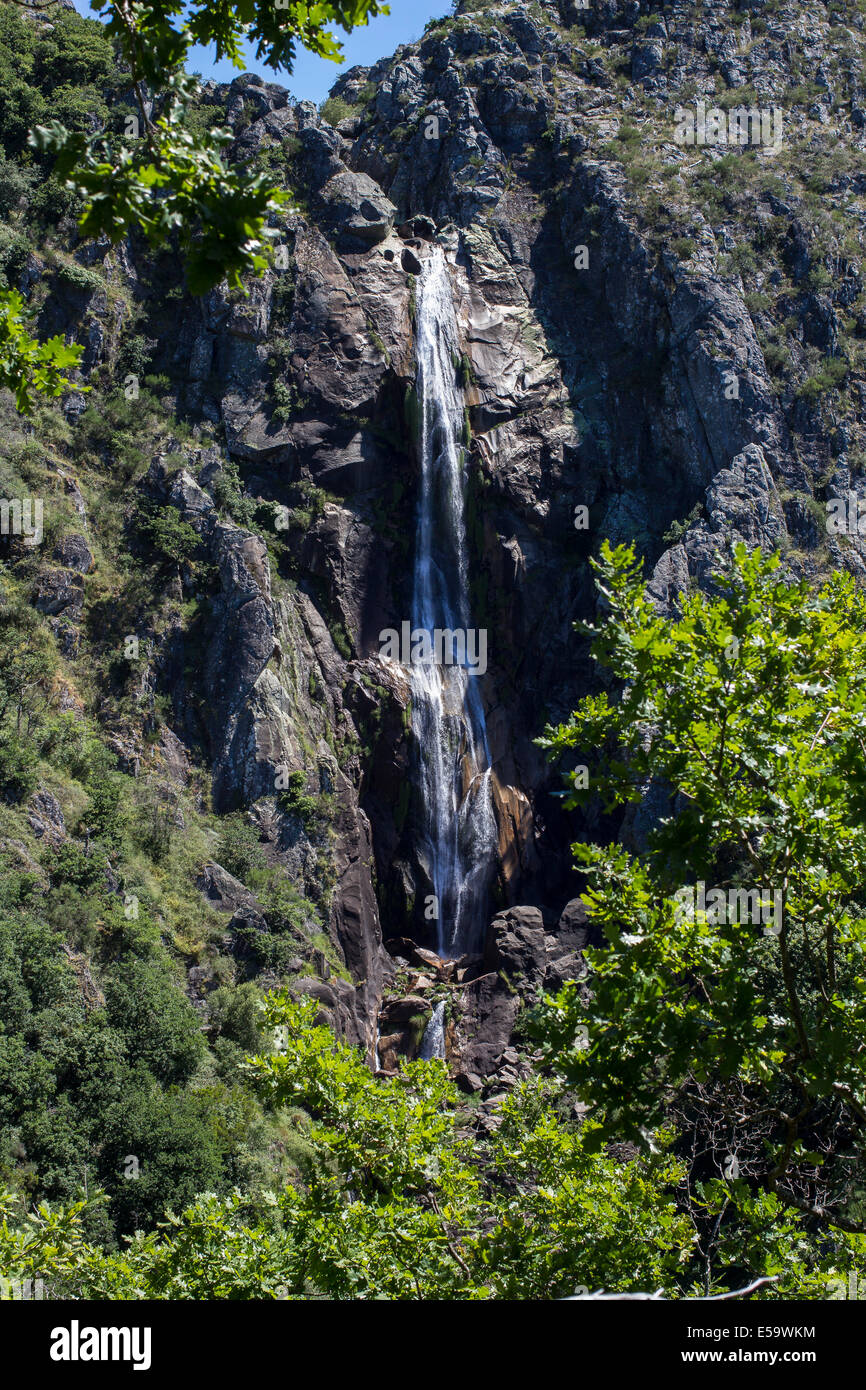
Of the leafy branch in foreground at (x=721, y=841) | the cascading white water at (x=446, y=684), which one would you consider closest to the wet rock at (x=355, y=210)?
the cascading white water at (x=446, y=684)

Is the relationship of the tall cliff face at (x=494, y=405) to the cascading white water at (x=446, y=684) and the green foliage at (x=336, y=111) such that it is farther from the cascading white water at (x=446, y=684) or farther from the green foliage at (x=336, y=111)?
the green foliage at (x=336, y=111)

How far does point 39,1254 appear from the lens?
9.38 metres

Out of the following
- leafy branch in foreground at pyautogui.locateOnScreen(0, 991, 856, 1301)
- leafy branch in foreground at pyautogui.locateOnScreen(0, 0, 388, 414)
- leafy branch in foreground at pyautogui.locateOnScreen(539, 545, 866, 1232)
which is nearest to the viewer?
leafy branch in foreground at pyautogui.locateOnScreen(0, 0, 388, 414)

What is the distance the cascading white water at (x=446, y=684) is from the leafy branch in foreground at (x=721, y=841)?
26.7 m

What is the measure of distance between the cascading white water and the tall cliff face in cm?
58

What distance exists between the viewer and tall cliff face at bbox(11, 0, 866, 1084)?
3100 centimetres

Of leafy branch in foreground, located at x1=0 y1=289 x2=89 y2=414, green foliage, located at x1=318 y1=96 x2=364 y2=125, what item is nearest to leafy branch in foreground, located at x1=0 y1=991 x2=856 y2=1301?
leafy branch in foreground, located at x1=0 y1=289 x2=89 y2=414

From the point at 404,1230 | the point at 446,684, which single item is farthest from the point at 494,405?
the point at 404,1230

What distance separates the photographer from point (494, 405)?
39.2m

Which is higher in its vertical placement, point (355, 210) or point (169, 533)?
point (355, 210)

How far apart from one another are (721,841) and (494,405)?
115 ft

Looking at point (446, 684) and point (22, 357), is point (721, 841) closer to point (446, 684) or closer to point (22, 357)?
point (22, 357)

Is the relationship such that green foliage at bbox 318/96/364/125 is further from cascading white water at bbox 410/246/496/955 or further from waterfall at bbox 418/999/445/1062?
waterfall at bbox 418/999/445/1062

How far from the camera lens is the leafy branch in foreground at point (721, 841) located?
565 centimetres
